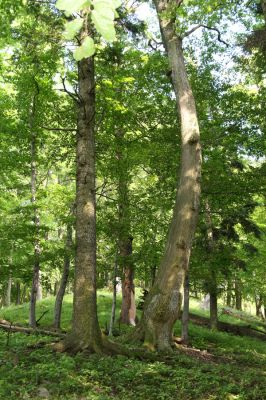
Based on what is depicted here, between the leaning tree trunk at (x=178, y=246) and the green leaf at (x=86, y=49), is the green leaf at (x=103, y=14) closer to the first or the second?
the green leaf at (x=86, y=49)

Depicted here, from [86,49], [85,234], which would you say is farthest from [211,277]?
[86,49]

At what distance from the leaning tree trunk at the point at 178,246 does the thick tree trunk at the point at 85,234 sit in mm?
1608

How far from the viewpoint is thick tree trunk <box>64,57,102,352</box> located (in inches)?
276

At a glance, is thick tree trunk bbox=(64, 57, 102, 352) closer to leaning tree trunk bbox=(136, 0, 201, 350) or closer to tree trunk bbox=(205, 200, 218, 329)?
leaning tree trunk bbox=(136, 0, 201, 350)

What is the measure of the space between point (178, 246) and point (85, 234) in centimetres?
219

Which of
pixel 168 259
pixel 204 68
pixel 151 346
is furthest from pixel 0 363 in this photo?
pixel 204 68

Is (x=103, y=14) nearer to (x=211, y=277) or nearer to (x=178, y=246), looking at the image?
(x=178, y=246)

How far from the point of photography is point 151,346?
8125 millimetres

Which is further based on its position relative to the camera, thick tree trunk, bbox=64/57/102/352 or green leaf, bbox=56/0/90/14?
thick tree trunk, bbox=64/57/102/352

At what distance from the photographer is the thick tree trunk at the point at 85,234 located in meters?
7.01

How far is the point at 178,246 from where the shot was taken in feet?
28.1

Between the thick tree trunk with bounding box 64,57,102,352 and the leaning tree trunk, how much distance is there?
1608 millimetres

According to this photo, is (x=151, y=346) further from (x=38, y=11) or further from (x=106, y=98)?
(x=38, y=11)

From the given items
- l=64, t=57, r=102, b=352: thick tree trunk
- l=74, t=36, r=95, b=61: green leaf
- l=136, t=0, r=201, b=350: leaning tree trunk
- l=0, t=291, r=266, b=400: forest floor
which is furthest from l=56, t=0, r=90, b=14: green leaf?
l=136, t=0, r=201, b=350: leaning tree trunk
